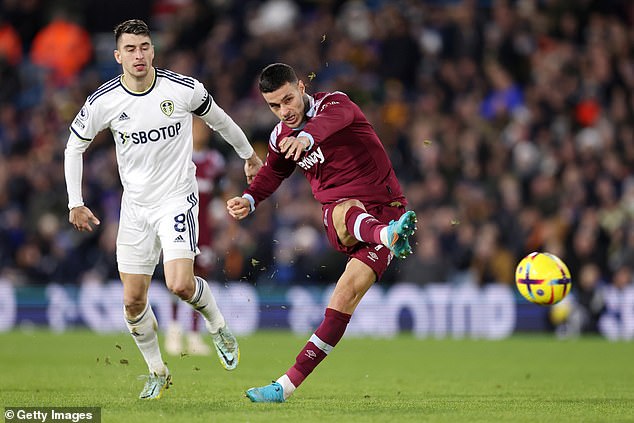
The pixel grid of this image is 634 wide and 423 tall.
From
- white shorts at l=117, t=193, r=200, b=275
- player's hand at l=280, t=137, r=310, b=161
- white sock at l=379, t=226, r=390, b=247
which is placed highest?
player's hand at l=280, t=137, r=310, b=161

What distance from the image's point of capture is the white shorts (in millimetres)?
8680

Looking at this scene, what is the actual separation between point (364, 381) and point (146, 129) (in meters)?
3.42

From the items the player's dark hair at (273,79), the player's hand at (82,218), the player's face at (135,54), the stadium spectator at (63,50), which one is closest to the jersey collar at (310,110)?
the player's dark hair at (273,79)

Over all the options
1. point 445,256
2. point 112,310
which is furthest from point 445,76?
point 112,310

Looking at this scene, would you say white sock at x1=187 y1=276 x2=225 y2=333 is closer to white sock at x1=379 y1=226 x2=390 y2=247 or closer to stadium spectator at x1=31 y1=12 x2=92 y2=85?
white sock at x1=379 y1=226 x2=390 y2=247

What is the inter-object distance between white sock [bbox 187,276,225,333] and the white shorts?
0.34 meters

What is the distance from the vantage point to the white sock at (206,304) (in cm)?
898

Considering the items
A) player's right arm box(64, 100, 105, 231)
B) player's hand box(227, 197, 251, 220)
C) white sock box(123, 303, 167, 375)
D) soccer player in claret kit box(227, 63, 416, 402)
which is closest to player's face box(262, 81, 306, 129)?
soccer player in claret kit box(227, 63, 416, 402)

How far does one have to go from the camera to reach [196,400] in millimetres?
8664

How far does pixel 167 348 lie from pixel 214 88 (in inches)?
Answer: 312

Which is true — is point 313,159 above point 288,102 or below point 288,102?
below

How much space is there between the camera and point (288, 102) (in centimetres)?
Result: 826

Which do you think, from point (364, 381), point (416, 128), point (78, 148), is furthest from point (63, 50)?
point (78, 148)

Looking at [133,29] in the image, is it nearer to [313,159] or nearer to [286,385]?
[313,159]
